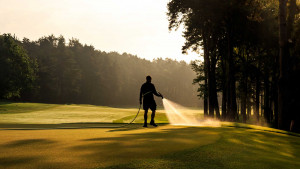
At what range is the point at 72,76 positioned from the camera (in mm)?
96500

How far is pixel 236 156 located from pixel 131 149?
2941 millimetres

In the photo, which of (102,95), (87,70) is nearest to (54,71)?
(87,70)

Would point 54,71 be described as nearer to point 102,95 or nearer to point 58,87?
point 58,87

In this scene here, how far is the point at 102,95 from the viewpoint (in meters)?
110

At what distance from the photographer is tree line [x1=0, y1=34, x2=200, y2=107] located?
6169cm

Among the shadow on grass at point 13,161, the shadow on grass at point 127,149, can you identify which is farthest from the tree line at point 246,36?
the shadow on grass at point 13,161

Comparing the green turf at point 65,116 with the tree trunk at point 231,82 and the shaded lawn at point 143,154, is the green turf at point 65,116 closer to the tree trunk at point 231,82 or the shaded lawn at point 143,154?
the tree trunk at point 231,82

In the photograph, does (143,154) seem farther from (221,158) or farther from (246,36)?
(246,36)

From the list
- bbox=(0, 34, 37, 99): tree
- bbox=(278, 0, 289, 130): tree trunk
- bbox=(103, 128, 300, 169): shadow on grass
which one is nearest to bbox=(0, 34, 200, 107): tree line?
bbox=(0, 34, 37, 99): tree

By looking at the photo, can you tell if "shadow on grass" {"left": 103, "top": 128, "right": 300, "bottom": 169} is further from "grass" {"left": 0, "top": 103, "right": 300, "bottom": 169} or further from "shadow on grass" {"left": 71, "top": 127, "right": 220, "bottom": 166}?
"shadow on grass" {"left": 71, "top": 127, "right": 220, "bottom": 166}

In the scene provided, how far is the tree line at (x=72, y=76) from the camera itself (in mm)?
61688

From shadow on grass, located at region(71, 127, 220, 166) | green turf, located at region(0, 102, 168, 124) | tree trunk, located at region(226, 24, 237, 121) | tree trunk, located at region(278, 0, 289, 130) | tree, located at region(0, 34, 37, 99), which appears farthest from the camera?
tree, located at region(0, 34, 37, 99)

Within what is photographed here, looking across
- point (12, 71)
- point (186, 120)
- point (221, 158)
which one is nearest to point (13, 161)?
point (221, 158)

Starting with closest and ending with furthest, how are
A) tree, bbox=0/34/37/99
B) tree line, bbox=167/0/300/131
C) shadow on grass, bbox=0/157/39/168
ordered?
shadow on grass, bbox=0/157/39/168
tree line, bbox=167/0/300/131
tree, bbox=0/34/37/99
